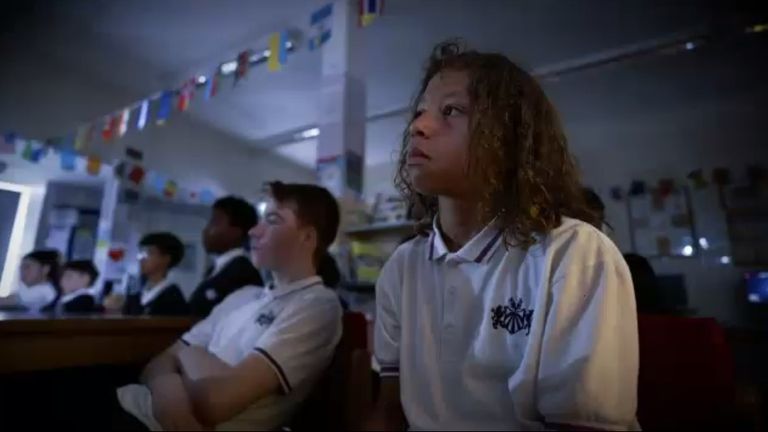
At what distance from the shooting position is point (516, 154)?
0.50 metres

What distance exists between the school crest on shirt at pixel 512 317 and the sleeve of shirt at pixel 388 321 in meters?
0.15

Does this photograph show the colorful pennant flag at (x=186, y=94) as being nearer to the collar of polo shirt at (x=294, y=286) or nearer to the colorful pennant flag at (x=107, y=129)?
the colorful pennant flag at (x=107, y=129)

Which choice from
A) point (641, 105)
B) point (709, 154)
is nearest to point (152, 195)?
point (641, 105)

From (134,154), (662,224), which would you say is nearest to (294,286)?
(134,154)

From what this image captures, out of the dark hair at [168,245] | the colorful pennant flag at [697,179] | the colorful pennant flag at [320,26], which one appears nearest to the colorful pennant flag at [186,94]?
the dark hair at [168,245]

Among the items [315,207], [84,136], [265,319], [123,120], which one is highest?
[123,120]

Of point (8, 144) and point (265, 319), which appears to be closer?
point (8, 144)

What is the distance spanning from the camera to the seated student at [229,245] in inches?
52.8

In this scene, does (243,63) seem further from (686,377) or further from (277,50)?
(686,377)

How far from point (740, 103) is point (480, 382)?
9.47ft

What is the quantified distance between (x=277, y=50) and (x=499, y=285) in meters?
1.56

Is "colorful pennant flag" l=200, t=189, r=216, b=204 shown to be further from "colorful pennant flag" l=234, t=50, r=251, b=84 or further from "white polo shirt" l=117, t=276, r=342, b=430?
"white polo shirt" l=117, t=276, r=342, b=430

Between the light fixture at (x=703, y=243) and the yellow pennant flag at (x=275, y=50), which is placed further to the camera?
the light fixture at (x=703, y=243)

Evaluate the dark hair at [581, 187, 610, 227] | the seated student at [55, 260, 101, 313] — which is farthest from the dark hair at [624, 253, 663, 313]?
the seated student at [55, 260, 101, 313]
